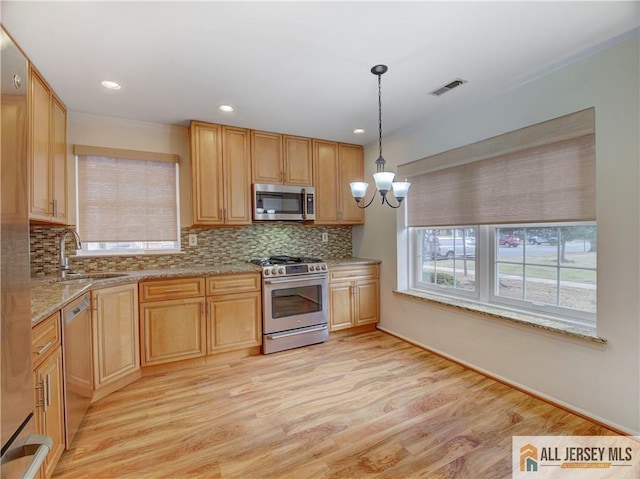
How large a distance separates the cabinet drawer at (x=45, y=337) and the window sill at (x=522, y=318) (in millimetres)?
2919

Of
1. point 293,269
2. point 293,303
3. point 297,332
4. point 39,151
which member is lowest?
point 297,332

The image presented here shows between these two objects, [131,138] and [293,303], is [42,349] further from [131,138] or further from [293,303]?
[131,138]

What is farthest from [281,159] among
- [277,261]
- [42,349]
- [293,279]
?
[42,349]

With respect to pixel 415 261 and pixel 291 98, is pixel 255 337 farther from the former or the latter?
pixel 291 98

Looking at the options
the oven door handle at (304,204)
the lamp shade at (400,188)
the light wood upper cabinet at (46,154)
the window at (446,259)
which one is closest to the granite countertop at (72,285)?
the light wood upper cabinet at (46,154)

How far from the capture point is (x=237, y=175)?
3363 millimetres

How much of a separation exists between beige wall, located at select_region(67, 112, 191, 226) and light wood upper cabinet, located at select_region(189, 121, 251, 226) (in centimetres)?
25

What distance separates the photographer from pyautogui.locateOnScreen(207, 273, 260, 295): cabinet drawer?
2994 millimetres

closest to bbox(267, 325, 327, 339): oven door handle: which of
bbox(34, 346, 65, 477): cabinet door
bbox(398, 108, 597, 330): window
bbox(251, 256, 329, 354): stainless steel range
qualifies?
bbox(251, 256, 329, 354): stainless steel range

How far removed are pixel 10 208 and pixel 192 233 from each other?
8.88 ft

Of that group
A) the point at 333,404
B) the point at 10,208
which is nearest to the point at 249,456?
the point at 333,404

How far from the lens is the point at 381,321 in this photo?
3.94m

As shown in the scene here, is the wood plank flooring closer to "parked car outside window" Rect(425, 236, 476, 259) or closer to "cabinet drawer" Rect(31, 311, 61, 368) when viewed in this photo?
"cabinet drawer" Rect(31, 311, 61, 368)

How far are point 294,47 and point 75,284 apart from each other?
2262mm
